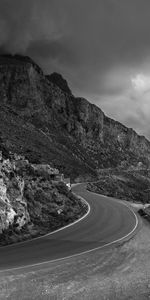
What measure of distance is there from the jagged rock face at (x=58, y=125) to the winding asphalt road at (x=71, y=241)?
57475 mm

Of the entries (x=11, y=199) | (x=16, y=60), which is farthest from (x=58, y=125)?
(x=11, y=199)

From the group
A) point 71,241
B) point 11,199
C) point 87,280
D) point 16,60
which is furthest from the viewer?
point 16,60

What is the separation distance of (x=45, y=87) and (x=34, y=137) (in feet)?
172

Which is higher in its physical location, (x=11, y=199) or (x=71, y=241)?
(x=11, y=199)

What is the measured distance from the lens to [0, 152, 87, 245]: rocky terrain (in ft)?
77.9

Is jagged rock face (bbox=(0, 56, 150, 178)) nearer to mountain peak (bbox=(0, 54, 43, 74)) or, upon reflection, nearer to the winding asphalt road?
mountain peak (bbox=(0, 54, 43, 74))

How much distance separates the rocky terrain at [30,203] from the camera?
23.7 m

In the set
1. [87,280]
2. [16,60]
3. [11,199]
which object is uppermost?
[16,60]

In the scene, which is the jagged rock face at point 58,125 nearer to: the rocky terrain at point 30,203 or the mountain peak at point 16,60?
the mountain peak at point 16,60

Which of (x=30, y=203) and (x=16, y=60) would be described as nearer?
(x=30, y=203)

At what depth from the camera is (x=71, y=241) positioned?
23.4 metres

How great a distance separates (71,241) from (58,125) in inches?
4520

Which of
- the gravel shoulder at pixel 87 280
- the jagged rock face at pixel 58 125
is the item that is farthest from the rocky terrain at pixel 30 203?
the jagged rock face at pixel 58 125

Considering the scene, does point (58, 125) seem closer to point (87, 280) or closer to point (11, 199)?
point (11, 199)
